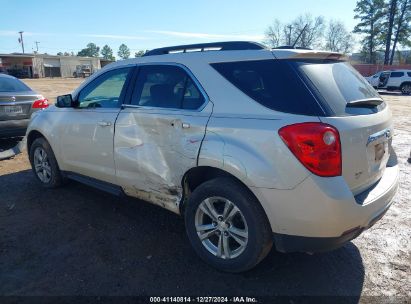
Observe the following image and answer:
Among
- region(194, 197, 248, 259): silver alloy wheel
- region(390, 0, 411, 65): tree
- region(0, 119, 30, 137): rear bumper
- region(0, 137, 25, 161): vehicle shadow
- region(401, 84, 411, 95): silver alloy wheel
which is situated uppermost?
region(390, 0, 411, 65): tree

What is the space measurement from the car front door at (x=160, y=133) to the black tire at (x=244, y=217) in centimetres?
26

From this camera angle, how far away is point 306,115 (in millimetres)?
2535

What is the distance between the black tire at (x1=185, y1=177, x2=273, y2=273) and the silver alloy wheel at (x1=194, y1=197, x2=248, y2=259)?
38 mm

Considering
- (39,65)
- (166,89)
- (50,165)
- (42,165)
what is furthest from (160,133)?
(39,65)

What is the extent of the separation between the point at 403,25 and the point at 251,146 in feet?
199

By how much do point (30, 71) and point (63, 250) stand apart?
7394 centimetres

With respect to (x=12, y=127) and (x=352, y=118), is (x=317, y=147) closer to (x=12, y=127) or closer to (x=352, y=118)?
(x=352, y=118)

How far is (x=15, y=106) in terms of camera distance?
7094 mm

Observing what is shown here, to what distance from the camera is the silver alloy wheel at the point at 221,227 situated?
2.98 m

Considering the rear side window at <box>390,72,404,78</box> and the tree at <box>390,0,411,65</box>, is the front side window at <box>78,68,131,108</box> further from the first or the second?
the tree at <box>390,0,411,65</box>

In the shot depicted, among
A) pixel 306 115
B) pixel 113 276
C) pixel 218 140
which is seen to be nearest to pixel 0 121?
pixel 113 276

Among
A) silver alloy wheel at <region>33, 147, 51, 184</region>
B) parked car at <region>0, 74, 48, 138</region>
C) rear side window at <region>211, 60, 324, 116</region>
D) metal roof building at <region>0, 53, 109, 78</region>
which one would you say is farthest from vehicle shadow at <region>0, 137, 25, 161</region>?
metal roof building at <region>0, 53, 109, 78</region>

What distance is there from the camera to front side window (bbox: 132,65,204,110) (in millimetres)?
3248

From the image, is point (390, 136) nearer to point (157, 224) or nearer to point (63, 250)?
point (157, 224)
